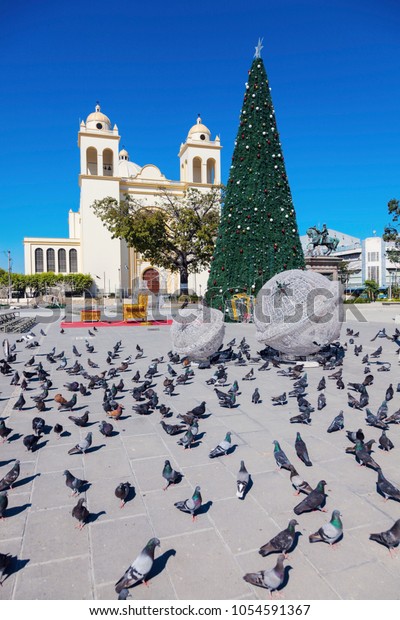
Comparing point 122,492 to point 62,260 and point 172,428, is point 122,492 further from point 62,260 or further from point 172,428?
point 62,260

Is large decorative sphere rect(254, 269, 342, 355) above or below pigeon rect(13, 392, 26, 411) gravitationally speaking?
above

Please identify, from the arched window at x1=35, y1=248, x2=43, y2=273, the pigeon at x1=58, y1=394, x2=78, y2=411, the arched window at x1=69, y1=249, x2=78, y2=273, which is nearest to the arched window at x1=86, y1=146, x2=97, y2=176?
the arched window at x1=69, y1=249, x2=78, y2=273

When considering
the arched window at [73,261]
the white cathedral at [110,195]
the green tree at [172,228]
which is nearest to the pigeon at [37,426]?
the green tree at [172,228]

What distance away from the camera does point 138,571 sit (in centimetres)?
277

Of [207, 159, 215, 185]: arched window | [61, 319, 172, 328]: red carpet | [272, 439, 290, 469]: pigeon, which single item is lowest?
[272, 439, 290, 469]: pigeon

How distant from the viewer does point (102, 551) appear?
10.4 feet

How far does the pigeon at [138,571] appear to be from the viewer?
108 inches

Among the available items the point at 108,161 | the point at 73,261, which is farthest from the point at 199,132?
the point at 73,261

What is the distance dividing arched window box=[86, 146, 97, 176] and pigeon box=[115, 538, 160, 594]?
59.7 metres

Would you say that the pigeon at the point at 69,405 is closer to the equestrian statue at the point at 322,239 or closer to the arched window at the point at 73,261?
the equestrian statue at the point at 322,239

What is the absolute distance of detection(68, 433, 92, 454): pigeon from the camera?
5.00 metres

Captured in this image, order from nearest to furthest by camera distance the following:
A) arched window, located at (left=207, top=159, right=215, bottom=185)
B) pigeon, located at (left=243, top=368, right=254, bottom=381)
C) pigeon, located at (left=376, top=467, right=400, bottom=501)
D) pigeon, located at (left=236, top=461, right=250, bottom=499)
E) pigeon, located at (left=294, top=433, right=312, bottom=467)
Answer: pigeon, located at (left=376, top=467, right=400, bottom=501), pigeon, located at (left=236, top=461, right=250, bottom=499), pigeon, located at (left=294, top=433, right=312, bottom=467), pigeon, located at (left=243, top=368, right=254, bottom=381), arched window, located at (left=207, top=159, right=215, bottom=185)

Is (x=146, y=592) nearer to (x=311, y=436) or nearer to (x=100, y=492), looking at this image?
(x=100, y=492)

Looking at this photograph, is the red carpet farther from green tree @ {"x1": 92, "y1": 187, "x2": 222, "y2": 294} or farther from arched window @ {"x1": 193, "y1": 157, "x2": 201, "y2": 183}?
arched window @ {"x1": 193, "y1": 157, "x2": 201, "y2": 183}
